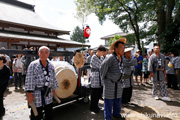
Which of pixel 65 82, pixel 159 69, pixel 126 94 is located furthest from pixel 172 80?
pixel 65 82

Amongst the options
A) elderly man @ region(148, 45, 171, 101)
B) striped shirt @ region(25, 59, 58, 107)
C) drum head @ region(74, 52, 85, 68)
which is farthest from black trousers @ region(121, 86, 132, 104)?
striped shirt @ region(25, 59, 58, 107)

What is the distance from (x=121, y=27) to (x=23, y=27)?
35.2ft

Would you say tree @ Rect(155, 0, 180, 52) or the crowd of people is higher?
tree @ Rect(155, 0, 180, 52)

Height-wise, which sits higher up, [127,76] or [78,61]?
[78,61]

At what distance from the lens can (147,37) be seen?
15.2 meters

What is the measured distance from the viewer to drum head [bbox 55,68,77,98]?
3316 millimetres

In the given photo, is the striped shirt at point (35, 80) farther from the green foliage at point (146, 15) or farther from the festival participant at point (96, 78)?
the green foliage at point (146, 15)

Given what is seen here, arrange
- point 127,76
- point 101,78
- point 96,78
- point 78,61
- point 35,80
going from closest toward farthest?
point 35,80, point 101,78, point 96,78, point 127,76, point 78,61

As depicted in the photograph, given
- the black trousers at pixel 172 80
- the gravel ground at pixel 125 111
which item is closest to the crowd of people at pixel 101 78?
the gravel ground at pixel 125 111

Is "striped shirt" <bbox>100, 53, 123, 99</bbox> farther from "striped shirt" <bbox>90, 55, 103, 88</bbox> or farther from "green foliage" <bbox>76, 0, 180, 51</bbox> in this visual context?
"green foliage" <bbox>76, 0, 180, 51</bbox>

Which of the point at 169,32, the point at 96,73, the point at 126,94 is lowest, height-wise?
the point at 126,94

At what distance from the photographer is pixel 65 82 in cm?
345

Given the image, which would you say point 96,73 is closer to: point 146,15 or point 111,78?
point 111,78

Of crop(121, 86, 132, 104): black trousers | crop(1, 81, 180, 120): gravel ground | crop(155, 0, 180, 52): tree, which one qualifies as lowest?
crop(1, 81, 180, 120): gravel ground
